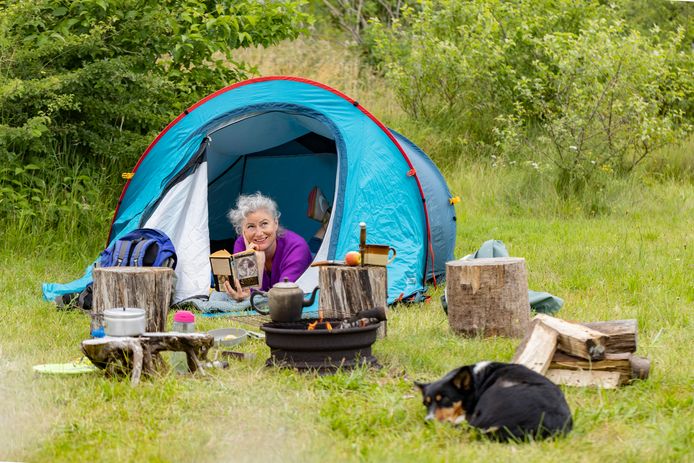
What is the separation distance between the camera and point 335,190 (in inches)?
255

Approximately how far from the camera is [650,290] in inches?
228

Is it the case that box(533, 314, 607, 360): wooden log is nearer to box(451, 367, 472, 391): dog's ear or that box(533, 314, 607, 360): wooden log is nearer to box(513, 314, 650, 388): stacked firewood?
box(513, 314, 650, 388): stacked firewood

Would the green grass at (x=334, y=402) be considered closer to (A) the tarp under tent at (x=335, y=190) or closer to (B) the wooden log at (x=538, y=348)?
(B) the wooden log at (x=538, y=348)

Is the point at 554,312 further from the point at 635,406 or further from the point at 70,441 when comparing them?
the point at 70,441

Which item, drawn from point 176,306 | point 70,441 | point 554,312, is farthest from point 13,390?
point 554,312

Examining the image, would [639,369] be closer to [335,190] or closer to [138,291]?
[138,291]

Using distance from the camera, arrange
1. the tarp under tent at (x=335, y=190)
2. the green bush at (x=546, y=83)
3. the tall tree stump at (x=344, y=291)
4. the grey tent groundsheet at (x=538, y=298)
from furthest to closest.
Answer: the green bush at (x=546, y=83) < the tarp under tent at (x=335, y=190) < the grey tent groundsheet at (x=538, y=298) < the tall tree stump at (x=344, y=291)

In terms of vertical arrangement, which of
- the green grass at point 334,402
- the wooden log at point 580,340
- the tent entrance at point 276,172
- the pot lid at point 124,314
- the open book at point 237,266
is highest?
the tent entrance at point 276,172

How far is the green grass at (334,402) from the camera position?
3133mm

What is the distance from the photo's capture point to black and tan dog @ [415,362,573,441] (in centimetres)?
318

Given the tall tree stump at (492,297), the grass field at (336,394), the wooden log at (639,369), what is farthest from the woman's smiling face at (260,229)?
the wooden log at (639,369)

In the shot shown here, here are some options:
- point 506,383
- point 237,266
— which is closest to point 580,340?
point 506,383

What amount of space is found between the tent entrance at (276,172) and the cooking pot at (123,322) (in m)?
3.31

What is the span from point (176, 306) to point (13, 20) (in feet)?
9.28
